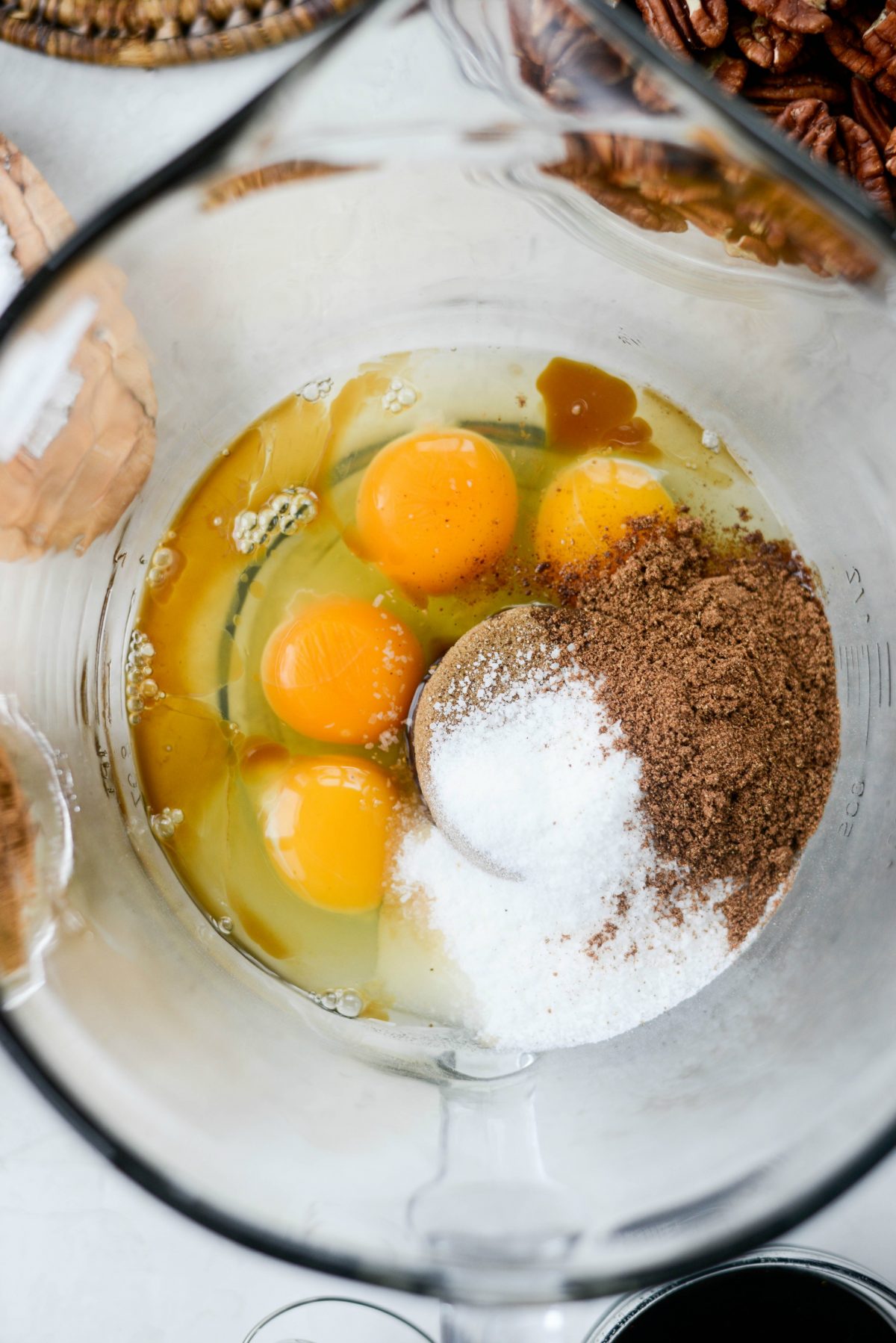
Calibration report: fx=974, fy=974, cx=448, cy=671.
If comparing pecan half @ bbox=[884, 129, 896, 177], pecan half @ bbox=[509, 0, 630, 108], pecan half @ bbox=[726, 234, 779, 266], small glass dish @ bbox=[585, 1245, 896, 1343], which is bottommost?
small glass dish @ bbox=[585, 1245, 896, 1343]

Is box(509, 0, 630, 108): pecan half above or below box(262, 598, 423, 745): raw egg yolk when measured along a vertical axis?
above

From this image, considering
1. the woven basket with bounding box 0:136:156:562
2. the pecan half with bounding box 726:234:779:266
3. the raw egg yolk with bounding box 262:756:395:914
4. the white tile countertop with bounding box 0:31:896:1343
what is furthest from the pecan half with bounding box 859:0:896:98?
the raw egg yolk with bounding box 262:756:395:914

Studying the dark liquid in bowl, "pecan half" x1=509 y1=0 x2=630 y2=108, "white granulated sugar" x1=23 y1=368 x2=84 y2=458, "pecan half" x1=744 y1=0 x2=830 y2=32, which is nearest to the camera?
"pecan half" x1=509 y1=0 x2=630 y2=108

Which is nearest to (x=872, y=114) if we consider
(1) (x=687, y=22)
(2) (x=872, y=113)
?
(2) (x=872, y=113)

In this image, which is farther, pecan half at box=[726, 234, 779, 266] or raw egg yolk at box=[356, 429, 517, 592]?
raw egg yolk at box=[356, 429, 517, 592]

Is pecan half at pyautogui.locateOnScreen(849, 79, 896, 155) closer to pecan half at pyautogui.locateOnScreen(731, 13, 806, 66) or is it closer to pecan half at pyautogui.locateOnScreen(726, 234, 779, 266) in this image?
pecan half at pyautogui.locateOnScreen(731, 13, 806, 66)

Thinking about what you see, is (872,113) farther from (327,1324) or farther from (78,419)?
(327,1324)

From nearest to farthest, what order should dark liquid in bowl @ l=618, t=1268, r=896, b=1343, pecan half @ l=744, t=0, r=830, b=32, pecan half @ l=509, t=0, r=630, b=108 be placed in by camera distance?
pecan half @ l=509, t=0, r=630, b=108
pecan half @ l=744, t=0, r=830, b=32
dark liquid in bowl @ l=618, t=1268, r=896, b=1343

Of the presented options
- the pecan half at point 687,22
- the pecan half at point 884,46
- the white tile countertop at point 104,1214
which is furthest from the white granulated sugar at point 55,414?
the pecan half at point 884,46
